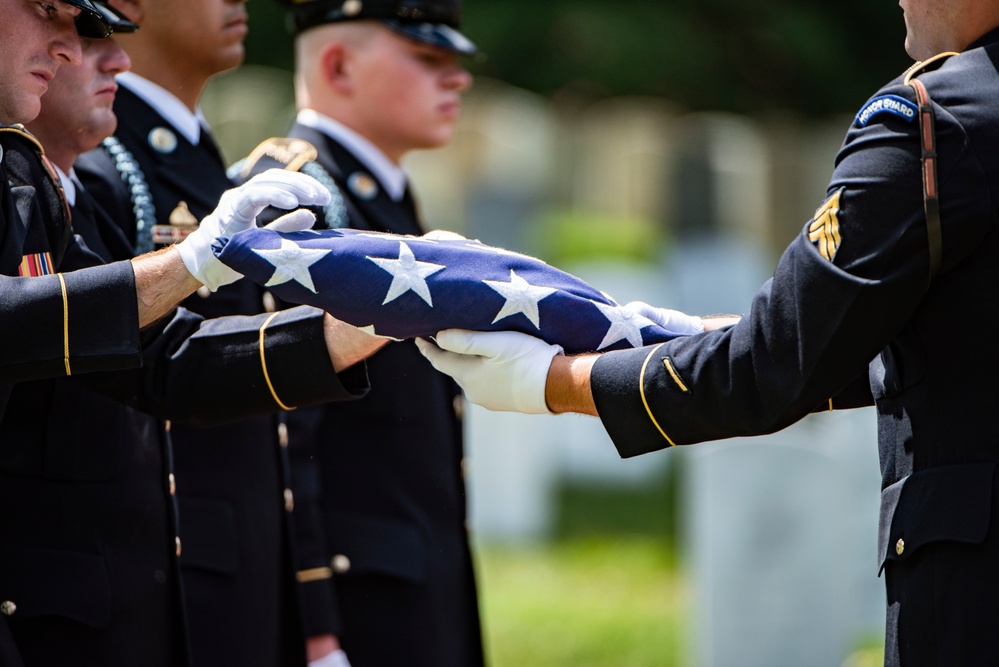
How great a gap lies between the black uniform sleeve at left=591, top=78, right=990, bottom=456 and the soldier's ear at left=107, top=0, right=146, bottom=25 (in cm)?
185

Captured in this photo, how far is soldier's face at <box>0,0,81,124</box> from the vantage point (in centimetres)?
301

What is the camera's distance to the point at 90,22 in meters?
3.26

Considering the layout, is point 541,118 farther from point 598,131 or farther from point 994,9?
point 994,9

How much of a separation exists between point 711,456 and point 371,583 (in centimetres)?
252

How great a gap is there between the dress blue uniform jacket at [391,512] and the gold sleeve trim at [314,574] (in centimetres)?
6

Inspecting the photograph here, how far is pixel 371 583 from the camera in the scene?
4.09 metres

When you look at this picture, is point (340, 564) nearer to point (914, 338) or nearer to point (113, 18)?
point (113, 18)

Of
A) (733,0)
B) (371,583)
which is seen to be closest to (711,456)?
(371,583)

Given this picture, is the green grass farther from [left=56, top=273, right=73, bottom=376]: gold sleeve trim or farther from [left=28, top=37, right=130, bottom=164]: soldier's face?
[left=56, top=273, right=73, bottom=376]: gold sleeve trim

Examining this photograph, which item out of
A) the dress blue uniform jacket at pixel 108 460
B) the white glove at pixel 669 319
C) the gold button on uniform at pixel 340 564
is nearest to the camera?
the dress blue uniform jacket at pixel 108 460

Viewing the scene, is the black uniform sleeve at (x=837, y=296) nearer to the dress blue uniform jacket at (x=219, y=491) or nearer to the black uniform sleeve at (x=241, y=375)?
the black uniform sleeve at (x=241, y=375)

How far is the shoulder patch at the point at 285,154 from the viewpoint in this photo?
4.14m

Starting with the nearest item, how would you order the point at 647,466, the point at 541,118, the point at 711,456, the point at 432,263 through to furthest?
the point at 432,263, the point at 711,456, the point at 647,466, the point at 541,118

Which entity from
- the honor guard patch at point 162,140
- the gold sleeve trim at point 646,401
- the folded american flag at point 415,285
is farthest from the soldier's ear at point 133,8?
the gold sleeve trim at point 646,401
